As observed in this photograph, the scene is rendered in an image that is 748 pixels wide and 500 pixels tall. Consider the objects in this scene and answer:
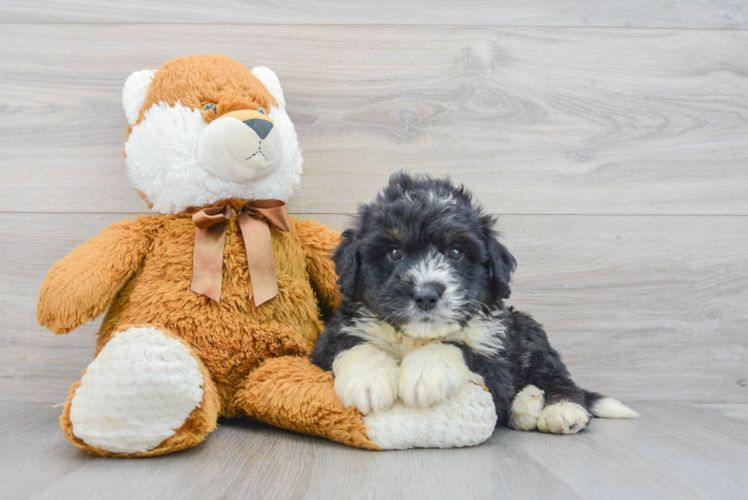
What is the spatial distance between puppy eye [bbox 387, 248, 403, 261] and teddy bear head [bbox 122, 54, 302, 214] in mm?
450

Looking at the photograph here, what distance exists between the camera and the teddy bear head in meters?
1.53

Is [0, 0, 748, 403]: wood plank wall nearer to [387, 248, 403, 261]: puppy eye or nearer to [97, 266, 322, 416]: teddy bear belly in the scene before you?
[97, 266, 322, 416]: teddy bear belly

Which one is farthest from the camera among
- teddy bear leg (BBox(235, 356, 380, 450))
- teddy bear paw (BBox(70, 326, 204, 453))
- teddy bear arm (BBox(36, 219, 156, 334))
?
teddy bear arm (BBox(36, 219, 156, 334))

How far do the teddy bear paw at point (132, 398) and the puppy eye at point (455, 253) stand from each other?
68cm

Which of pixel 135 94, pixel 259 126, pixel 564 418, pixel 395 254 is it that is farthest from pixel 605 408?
pixel 135 94

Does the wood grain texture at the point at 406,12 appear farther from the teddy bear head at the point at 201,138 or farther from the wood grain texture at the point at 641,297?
the wood grain texture at the point at 641,297

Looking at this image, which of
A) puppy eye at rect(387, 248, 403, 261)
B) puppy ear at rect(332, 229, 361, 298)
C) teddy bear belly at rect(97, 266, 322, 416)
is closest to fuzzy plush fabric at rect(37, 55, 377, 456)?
teddy bear belly at rect(97, 266, 322, 416)

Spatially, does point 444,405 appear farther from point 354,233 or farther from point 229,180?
point 229,180

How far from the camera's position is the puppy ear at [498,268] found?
1.43m

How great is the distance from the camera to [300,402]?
1.41 m

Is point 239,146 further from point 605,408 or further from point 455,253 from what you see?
point 605,408

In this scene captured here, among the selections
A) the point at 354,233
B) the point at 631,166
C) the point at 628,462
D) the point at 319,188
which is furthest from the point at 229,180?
the point at 631,166

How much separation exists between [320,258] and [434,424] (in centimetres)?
67

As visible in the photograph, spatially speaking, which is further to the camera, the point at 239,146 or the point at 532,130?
the point at 532,130
